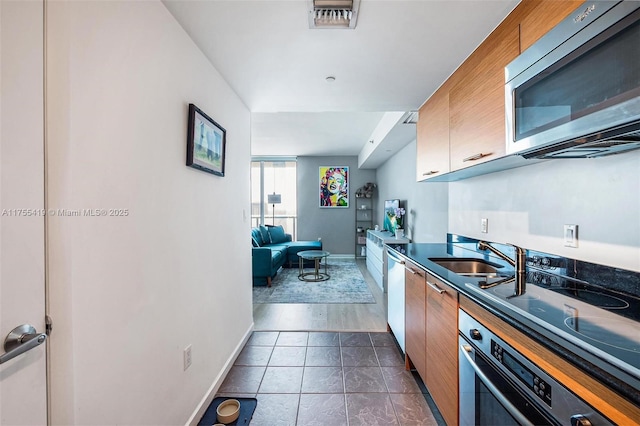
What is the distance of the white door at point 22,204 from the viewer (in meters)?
0.69

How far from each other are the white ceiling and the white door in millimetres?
790

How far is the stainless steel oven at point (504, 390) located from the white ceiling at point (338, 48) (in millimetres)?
1519

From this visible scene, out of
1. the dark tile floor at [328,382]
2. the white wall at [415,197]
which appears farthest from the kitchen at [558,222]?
the white wall at [415,197]

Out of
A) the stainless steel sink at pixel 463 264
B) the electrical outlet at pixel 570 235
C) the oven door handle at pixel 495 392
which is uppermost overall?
the electrical outlet at pixel 570 235

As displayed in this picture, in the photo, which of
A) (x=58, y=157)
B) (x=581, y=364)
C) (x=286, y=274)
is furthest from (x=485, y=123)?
(x=286, y=274)

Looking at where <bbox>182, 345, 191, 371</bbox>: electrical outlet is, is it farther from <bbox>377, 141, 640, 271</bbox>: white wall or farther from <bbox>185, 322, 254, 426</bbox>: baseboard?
<bbox>377, 141, 640, 271</bbox>: white wall

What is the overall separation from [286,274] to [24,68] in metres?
4.81

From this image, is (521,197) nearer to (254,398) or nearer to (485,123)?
(485,123)

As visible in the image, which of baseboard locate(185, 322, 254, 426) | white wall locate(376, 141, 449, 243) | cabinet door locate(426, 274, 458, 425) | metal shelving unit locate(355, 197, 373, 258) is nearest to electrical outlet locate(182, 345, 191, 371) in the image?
baseboard locate(185, 322, 254, 426)

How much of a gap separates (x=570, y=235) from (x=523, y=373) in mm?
887

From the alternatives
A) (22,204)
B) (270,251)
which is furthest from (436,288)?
(270,251)

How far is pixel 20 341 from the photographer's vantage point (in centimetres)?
70

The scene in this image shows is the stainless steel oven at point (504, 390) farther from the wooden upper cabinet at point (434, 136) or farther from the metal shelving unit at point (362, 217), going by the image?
the metal shelving unit at point (362, 217)

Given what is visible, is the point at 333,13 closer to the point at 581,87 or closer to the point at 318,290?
the point at 581,87
